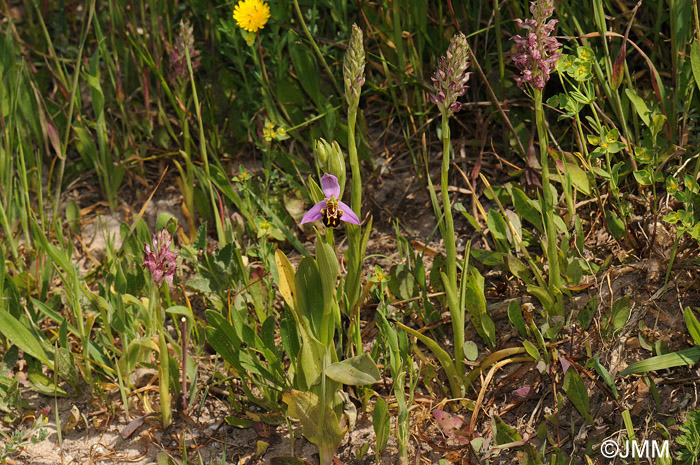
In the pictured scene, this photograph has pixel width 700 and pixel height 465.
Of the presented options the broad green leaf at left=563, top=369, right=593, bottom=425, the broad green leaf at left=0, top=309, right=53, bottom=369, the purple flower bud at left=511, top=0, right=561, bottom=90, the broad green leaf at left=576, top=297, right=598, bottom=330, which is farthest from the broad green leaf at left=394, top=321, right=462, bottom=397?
the broad green leaf at left=0, top=309, right=53, bottom=369

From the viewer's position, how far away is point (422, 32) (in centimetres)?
304

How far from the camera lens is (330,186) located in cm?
218

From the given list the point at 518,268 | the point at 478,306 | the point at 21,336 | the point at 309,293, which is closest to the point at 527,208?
the point at 518,268

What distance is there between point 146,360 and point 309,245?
83 cm

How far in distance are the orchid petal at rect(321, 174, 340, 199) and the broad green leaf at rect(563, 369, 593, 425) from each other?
91cm

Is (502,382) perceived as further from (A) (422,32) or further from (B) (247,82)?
(B) (247,82)

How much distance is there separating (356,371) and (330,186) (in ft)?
1.82

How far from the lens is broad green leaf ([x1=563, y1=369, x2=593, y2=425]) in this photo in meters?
2.25

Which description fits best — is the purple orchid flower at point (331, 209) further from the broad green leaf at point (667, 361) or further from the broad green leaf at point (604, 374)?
the broad green leaf at point (667, 361)

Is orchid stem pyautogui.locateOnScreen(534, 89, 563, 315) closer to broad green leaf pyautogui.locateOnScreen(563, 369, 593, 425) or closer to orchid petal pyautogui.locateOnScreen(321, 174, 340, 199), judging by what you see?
broad green leaf pyautogui.locateOnScreen(563, 369, 593, 425)

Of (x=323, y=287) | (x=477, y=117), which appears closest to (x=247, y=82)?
(x=477, y=117)

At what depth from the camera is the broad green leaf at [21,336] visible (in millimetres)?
2512

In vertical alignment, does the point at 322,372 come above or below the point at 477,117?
below

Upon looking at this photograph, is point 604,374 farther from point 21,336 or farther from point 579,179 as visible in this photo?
point 21,336
